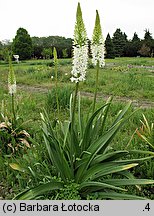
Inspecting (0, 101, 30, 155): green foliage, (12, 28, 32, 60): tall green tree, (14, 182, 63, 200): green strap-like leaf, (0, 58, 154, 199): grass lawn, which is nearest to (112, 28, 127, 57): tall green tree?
(12, 28, 32, 60): tall green tree

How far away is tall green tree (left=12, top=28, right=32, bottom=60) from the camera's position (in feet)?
113

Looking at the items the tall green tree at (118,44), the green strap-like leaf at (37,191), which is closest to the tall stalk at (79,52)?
the green strap-like leaf at (37,191)

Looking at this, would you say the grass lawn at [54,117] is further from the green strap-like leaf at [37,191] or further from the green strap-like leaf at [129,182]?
the green strap-like leaf at [129,182]

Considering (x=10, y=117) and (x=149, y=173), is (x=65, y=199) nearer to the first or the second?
(x=149, y=173)

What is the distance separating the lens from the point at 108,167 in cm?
316

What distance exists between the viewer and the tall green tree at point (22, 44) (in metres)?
34.4

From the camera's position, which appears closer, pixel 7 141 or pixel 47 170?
pixel 47 170

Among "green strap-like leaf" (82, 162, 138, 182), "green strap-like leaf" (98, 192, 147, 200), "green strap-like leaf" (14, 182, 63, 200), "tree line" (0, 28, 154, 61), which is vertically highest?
"tree line" (0, 28, 154, 61)

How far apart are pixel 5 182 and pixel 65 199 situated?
1.12 m

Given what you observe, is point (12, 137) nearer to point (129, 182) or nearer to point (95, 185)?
point (95, 185)

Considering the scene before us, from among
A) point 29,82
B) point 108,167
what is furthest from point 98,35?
point 29,82

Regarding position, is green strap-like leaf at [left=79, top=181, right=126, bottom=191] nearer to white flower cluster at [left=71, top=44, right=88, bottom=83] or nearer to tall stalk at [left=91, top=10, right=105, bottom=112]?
white flower cluster at [left=71, top=44, right=88, bottom=83]

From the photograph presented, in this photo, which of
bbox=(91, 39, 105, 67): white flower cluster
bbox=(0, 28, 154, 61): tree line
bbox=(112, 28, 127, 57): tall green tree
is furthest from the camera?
bbox=(112, 28, 127, 57): tall green tree

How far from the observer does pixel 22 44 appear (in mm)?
34375
